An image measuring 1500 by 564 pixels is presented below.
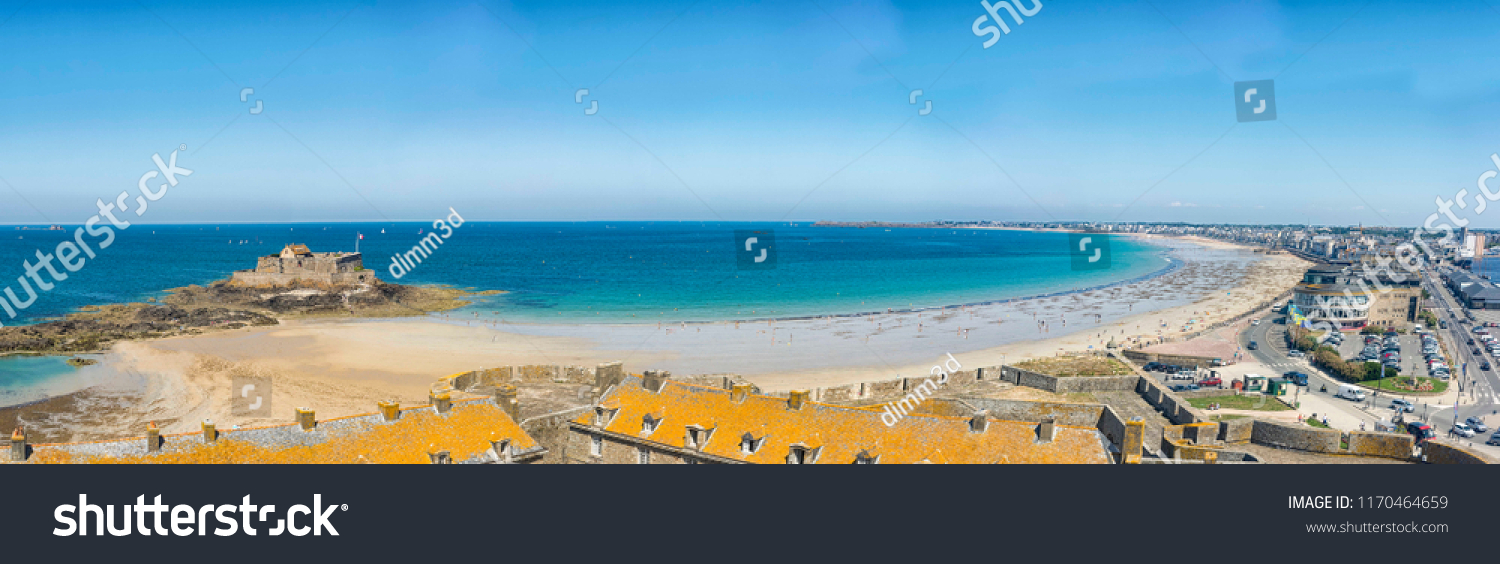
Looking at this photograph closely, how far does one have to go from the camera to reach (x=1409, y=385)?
5062 cm

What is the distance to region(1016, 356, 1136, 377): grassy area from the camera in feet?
130

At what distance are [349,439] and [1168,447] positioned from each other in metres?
25.3

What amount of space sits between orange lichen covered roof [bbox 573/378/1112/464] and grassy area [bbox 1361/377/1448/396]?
41.7m

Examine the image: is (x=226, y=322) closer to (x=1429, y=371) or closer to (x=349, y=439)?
(x=349, y=439)

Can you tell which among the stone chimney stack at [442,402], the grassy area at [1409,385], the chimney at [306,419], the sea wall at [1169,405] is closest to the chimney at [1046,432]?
the sea wall at [1169,405]

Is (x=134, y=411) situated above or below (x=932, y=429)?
below

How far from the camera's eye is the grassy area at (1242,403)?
41.4 metres

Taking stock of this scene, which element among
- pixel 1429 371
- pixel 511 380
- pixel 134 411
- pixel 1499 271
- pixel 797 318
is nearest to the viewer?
pixel 511 380

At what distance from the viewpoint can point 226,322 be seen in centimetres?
7712

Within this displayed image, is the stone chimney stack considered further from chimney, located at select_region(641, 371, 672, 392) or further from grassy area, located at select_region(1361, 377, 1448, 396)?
grassy area, located at select_region(1361, 377, 1448, 396)

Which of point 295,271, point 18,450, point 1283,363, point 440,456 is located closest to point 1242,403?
point 1283,363

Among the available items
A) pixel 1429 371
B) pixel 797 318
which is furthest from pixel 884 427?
pixel 797 318

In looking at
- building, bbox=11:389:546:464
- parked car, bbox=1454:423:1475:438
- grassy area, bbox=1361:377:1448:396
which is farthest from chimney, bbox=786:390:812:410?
grassy area, bbox=1361:377:1448:396

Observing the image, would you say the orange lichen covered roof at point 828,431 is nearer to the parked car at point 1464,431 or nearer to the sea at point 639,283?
the parked car at point 1464,431
